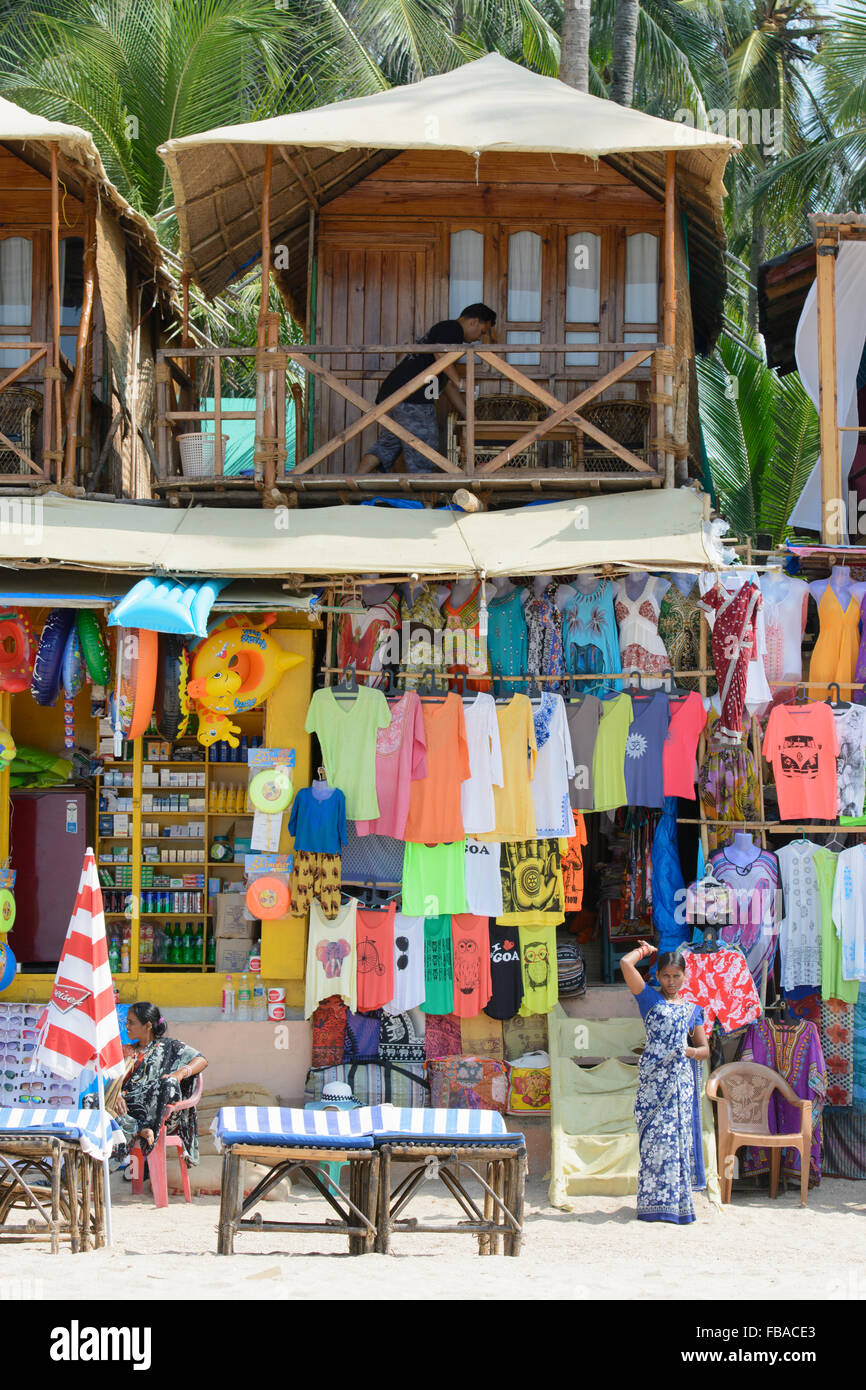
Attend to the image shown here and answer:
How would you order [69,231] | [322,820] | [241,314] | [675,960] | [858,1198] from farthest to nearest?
[241,314], [69,231], [322,820], [858,1198], [675,960]

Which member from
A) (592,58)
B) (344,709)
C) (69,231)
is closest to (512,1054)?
(344,709)

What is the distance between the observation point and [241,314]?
21266 millimetres

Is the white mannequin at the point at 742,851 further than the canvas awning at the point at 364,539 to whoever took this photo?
Yes

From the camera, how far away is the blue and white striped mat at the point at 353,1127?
25.6 ft

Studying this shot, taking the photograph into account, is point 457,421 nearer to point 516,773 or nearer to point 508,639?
point 508,639

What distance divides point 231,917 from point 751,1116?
413cm

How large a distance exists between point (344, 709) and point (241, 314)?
1154cm

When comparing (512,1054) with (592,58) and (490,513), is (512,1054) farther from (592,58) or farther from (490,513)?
(592,58)

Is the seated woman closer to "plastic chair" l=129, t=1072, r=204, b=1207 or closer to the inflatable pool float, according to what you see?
"plastic chair" l=129, t=1072, r=204, b=1207

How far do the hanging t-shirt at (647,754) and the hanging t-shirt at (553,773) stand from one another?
442 millimetres

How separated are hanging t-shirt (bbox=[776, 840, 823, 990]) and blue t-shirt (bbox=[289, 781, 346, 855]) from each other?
2993mm

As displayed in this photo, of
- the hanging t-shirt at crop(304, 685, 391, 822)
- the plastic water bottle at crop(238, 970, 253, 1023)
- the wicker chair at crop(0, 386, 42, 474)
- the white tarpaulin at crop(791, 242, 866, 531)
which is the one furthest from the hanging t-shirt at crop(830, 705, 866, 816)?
the wicker chair at crop(0, 386, 42, 474)

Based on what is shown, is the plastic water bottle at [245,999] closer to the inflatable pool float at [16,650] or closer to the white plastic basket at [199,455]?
the inflatable pool float at [16,650]

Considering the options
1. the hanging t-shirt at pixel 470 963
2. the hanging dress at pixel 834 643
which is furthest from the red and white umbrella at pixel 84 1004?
the hanging dress at pixel 834 643
